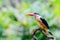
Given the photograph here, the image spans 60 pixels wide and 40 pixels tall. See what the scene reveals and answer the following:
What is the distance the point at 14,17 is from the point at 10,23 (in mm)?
136

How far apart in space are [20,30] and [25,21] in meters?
0.11

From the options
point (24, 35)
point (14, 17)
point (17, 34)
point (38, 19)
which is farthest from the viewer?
point (14, 17)

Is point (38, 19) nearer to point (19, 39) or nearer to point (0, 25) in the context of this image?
point (19, 39)

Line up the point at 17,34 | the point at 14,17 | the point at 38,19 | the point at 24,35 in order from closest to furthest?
the point at 38,19 < the point at 24,35 < the point at 17,34 < the point at 14,17

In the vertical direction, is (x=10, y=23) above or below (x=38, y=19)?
above

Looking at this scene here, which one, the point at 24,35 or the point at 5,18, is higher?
the point at 5,18

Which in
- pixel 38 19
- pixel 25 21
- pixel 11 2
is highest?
pixel 11 2

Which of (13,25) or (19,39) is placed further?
(13,25)

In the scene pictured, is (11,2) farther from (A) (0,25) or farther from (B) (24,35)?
(B) (24,35)

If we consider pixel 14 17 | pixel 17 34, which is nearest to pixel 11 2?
pixel 14 17

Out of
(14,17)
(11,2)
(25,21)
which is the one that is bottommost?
(25,21)

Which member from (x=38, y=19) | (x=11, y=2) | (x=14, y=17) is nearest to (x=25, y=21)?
(x=14, y=17)

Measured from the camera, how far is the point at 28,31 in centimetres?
231

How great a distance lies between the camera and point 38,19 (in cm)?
61
